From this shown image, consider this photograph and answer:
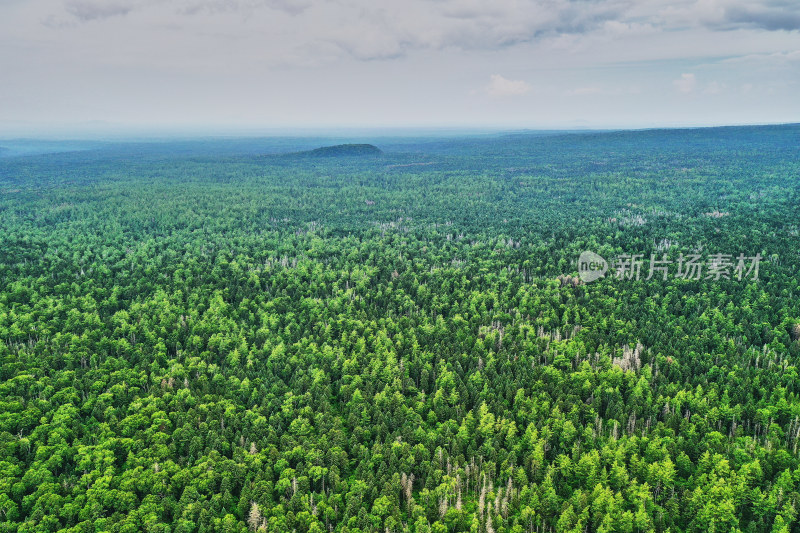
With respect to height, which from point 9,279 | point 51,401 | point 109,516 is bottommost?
point 109,516

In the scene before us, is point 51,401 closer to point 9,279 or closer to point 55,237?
point 9,279

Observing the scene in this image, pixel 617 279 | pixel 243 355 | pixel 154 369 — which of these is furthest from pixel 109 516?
pixel 617 279

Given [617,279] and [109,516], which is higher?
[617,279]

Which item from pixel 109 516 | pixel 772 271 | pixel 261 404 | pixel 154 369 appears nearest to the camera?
pixel 109 516

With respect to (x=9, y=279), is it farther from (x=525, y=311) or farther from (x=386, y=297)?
(x=525, y=311)

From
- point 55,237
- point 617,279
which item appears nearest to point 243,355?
point 617,279

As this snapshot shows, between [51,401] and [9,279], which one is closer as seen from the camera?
[51,401]

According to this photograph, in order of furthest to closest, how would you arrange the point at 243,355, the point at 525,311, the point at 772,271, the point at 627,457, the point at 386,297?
the point at 772,271, the point at 386,297, the point at 525,311, the point at 243,355, the point at 627,457
